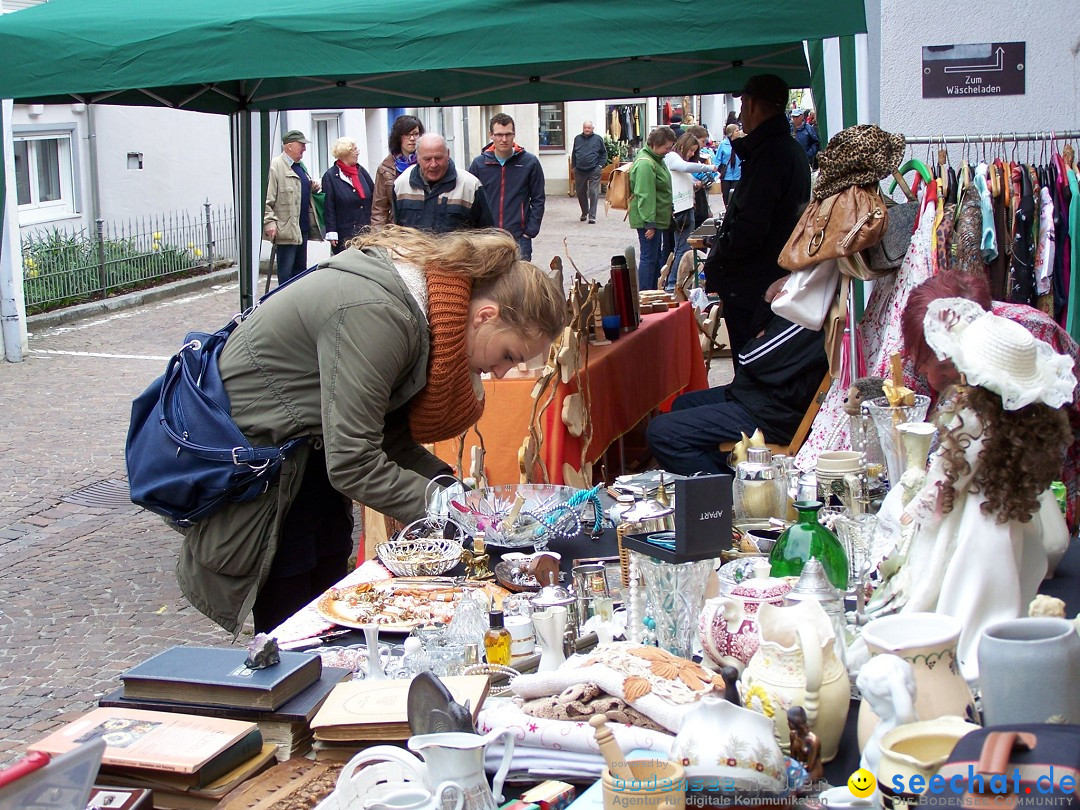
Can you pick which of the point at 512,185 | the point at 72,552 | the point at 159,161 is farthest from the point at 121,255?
the point at 72,552

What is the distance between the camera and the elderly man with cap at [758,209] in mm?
5152

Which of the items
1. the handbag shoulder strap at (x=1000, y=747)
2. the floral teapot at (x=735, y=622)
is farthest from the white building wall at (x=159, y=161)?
the handbag shoulder strap at (x=1000, y=747)

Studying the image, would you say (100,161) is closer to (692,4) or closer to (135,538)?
(135,538)

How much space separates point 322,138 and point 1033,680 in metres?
16.8

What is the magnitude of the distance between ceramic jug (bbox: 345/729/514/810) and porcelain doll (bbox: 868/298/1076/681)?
710 mm

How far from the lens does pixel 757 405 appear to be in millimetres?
4305

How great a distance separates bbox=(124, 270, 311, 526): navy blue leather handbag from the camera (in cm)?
253

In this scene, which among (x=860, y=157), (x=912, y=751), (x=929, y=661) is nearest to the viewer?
(x=912, y=751)

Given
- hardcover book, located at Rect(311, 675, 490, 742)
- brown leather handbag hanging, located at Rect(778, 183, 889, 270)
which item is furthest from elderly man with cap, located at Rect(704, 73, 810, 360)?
hardcover book, located at Rect(311, 675, 490, 742)

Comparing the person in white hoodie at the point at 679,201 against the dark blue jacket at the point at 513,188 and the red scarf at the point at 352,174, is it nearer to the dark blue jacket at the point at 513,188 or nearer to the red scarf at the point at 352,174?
the dark blue jacket at the point at 513,188

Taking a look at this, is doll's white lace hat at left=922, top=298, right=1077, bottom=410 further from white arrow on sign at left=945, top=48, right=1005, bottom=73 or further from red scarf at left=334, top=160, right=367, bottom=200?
red scarf at left=334, top=160, right=367, bottom=200

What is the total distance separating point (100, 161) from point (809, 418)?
1120cm

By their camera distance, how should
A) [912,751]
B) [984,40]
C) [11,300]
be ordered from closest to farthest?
[912,751]
[984,40]
[11,300]

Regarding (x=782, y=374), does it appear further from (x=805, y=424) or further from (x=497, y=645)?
(x=497, y=645)
